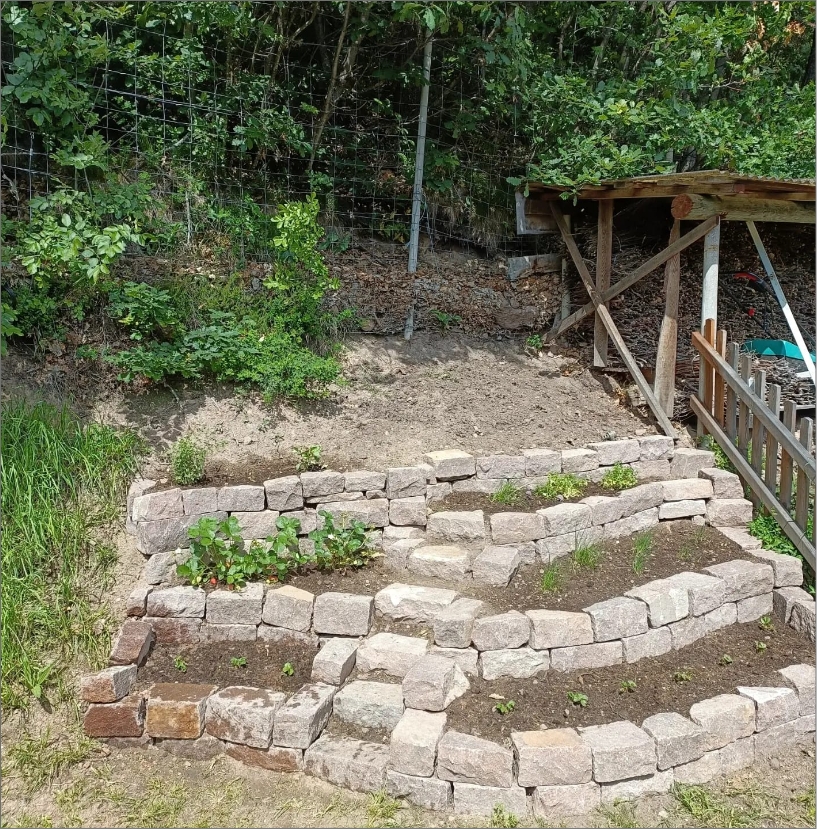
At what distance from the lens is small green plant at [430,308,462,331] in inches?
299

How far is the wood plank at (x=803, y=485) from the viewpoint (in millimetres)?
5473

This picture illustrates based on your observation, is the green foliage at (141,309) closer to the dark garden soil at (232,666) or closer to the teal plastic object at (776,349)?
the dark garden soil at (232,666)

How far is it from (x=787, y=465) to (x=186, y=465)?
4.78m

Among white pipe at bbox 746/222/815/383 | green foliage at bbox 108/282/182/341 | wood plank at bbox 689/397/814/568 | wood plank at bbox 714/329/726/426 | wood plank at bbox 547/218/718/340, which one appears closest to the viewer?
wood plank at bbox 689/397/814/568

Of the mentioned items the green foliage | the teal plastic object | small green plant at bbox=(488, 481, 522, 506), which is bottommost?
small green plant at bbox=(488, 481, 522, 506)

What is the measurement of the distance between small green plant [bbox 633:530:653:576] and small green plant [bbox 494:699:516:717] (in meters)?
1.65

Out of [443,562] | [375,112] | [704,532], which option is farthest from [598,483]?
[375,112]

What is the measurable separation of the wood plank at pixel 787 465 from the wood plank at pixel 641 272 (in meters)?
2.01

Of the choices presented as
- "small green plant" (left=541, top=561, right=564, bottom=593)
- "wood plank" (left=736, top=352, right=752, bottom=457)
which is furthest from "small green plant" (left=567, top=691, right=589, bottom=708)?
"wood plank" (left=736, top=352, right=752, bottom=457)

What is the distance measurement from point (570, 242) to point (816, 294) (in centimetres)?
314

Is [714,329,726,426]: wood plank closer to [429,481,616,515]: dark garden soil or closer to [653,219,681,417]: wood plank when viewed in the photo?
[653,219,681,417]: wood plank

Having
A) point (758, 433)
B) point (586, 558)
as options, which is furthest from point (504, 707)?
point (758, 433)

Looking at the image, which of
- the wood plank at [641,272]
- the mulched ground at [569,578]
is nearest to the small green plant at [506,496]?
the mulched ground at [569,578]

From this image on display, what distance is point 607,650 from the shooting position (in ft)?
14.3
